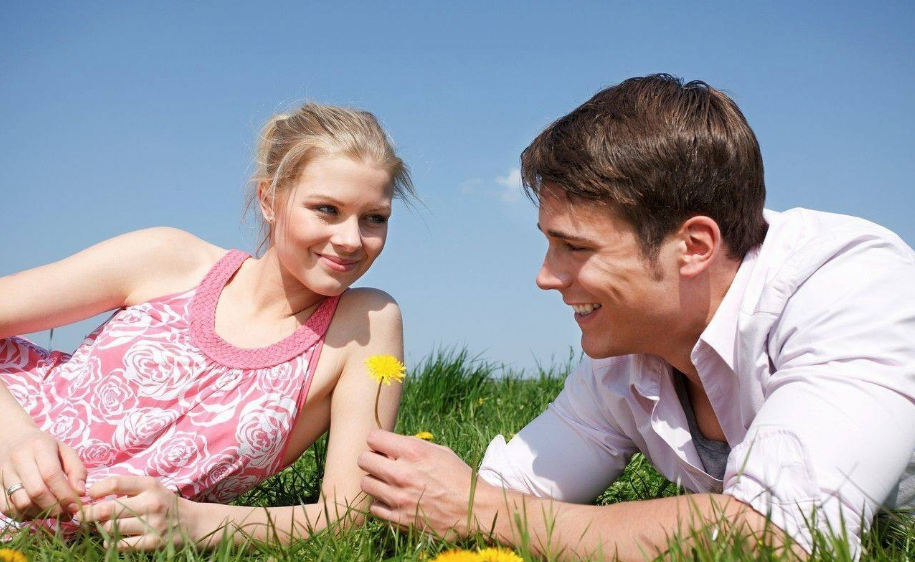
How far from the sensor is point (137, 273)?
126 inches

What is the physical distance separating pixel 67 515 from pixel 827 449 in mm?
2205

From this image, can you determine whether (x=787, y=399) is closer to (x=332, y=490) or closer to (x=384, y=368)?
(x=384, y=368)

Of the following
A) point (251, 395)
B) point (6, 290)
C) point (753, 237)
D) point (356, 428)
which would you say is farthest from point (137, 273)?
point (753, 237)

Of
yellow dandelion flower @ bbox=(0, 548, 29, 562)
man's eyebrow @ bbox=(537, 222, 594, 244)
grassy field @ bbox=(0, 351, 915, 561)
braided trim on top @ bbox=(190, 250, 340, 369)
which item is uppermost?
man's eyebrow @ bbox=(537, 222, 594, 244)

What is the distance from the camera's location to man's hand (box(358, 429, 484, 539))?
228 centimetres

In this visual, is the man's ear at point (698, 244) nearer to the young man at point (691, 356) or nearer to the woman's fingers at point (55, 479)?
the young man at point (691, 356)

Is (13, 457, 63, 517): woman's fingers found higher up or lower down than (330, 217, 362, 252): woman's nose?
lower down

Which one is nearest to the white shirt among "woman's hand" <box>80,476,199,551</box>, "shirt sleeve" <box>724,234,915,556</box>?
"shirt sleeve" <box>724,234,915,556</box>

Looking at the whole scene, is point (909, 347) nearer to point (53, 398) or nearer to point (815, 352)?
point (815, 352)

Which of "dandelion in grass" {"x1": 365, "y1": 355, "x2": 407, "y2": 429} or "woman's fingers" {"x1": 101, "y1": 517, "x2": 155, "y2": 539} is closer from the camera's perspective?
"woman's fingers" {"x1": 101, "y1": 517, "x2": 155, "y2": 539}

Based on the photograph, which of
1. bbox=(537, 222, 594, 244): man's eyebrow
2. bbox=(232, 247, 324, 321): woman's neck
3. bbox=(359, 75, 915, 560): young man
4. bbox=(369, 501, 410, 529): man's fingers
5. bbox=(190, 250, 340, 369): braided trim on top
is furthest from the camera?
bbox=(232, 247, 324, 321): woman's neck

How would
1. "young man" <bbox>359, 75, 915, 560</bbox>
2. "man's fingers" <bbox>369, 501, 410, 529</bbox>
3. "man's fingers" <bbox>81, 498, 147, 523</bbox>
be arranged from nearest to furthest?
"young man" <bbox>359, 75, 915, 560</bbox> < "man's fingers" <bbox>81, 498, 147, 523</bbox> < "man's fingers" <bbox>369, 501, 410, 529</bbox>

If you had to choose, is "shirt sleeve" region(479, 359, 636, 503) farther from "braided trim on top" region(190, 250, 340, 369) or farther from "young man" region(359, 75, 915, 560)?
"braided trim on top" region(190, 250, 340, 369)

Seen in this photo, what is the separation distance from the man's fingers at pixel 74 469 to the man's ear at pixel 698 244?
1946mm
